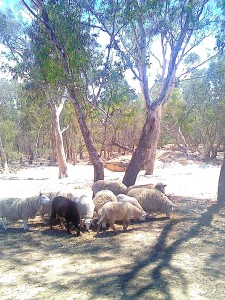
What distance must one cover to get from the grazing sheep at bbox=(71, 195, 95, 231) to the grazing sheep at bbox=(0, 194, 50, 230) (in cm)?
75

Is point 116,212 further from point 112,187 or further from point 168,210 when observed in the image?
point 112,187

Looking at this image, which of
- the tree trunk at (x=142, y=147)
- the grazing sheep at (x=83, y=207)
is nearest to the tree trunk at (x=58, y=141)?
the tree trunk at (x=142, y=147)

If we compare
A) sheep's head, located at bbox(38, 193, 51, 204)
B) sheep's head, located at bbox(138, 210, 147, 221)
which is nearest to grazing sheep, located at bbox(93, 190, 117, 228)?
sheep's head, located at bbox(138, 210, 147, 221)

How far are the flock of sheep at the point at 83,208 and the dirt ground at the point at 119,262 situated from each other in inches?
10.3

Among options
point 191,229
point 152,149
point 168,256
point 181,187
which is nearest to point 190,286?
point 168,256

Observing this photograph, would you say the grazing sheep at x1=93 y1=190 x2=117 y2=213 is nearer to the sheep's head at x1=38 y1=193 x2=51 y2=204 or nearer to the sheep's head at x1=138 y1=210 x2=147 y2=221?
the sheep's head at x1=138 y1=210 x2=147 y2=221

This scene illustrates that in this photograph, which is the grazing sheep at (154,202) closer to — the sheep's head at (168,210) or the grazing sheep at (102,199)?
the sheep's head at (168,210)

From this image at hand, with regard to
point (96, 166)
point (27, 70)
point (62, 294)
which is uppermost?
point (27, 70)

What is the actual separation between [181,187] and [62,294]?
384 inches

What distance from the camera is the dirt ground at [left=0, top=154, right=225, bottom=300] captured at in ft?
13.7

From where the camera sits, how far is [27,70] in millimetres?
12992

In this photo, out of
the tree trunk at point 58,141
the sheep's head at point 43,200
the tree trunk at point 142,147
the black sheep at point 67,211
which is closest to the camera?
the black sheep at point 67,211

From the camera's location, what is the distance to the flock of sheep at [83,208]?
7.14 m

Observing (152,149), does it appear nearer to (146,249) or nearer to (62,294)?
(146,249)
